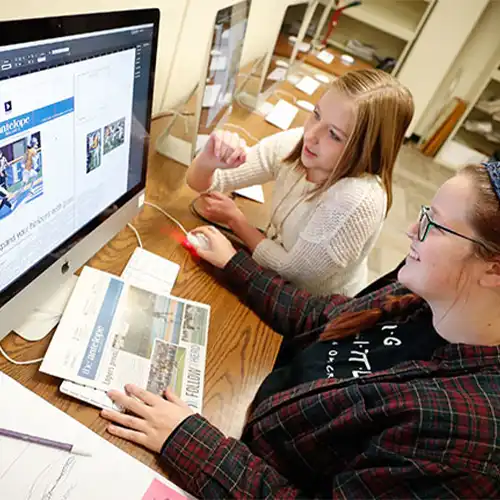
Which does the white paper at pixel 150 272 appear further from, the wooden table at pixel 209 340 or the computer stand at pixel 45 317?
the computer stand at pixel 45 317

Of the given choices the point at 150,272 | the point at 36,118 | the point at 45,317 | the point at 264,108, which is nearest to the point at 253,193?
the point at 150,272

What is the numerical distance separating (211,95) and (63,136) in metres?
0.66

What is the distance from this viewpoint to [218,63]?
1.10 m

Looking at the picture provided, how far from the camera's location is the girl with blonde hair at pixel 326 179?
1.00m

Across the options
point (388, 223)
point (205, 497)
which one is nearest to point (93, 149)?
point (205, 497)

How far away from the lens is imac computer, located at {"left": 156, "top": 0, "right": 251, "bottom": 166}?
1.02 meters

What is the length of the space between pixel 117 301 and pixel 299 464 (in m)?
0.43

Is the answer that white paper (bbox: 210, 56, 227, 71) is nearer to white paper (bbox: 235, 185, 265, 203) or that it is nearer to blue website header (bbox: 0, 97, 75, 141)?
white paper (bbox: 235, 185, 265, 203)

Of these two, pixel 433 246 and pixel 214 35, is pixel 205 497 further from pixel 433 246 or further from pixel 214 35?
pixel 214 35

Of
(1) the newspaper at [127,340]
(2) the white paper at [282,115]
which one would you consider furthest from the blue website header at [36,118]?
(2) the white paper at [282,115]

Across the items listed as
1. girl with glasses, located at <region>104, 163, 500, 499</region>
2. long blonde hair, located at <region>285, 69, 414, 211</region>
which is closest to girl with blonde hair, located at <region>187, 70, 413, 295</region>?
long blonde hair, located at <region>285, 69, 414, 211</region>

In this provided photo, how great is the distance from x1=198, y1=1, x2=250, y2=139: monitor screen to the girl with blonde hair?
0.13 m

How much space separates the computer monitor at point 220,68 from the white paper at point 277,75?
585 millimetres

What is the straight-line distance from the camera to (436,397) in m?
0.59
